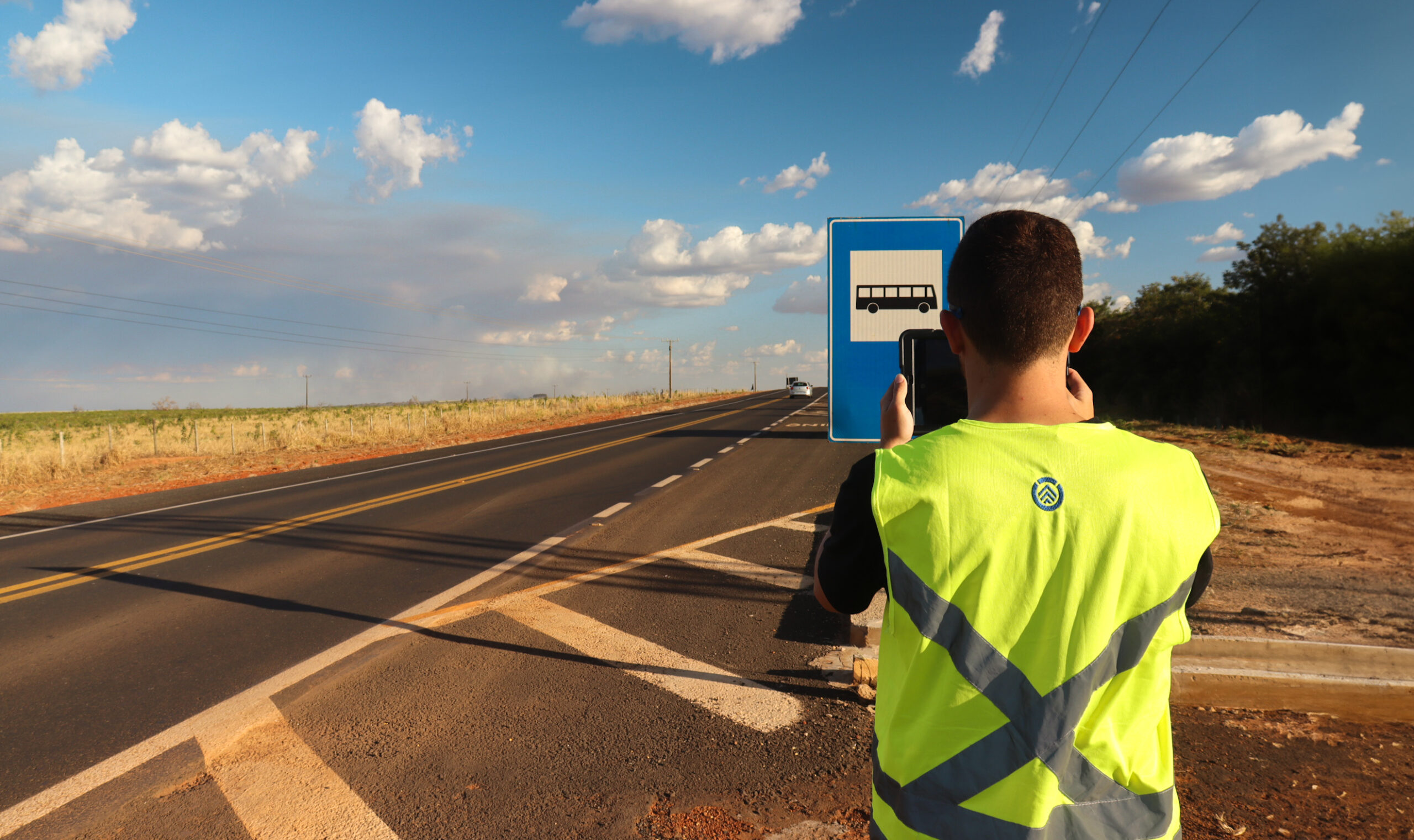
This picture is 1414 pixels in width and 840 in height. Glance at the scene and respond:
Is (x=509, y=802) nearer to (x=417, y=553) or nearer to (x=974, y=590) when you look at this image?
(x=974, y=590)

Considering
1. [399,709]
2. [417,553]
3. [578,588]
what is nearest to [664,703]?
[399,709]

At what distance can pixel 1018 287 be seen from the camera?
1.42 m

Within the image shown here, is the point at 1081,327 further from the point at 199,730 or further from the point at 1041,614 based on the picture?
the point at 199,730

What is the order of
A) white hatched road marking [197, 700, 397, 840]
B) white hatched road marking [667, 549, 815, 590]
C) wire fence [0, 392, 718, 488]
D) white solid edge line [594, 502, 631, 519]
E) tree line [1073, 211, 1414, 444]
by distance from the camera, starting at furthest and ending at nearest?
wire fence [0, 392, 718, 488]
tree line [1073, 211, 1414, 444]
white solid edge line [594, 502, 631, 519]
white hatched road marking [667, 549, 815, 590]
white hatched road marking [197, 700, 397, 840]

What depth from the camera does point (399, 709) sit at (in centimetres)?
421

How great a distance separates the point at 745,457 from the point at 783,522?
8.16 meters

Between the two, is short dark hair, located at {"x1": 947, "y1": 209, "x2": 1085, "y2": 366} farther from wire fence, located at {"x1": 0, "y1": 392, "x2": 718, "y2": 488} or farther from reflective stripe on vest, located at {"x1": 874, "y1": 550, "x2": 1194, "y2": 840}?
wire fence, located at {"x1": 0, "y1": 392, "x2": 718, "y2": 488}

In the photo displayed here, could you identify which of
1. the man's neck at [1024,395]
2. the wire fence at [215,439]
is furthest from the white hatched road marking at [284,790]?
the wire fence at [215,439]

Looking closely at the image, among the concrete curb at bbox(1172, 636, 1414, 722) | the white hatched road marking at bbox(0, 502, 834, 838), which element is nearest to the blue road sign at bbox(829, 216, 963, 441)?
the white hatched road marking at bbox(0, 502, 834, 838)

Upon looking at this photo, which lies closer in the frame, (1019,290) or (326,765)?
(1019,290)

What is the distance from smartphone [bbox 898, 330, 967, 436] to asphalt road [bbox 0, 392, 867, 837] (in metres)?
1.69

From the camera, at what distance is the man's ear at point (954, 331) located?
4.88 ft

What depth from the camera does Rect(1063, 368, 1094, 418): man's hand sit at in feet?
4.80

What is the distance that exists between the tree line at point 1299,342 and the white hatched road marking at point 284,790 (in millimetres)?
12796
